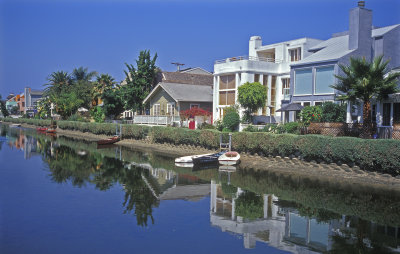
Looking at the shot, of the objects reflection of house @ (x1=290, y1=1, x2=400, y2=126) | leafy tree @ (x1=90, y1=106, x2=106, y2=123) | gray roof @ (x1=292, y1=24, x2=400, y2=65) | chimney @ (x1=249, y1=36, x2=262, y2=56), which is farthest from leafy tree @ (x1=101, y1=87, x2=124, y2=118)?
gray roof @ (x1=292, y1=24, x2=400, y2=65)

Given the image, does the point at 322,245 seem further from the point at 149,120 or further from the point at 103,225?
the point at 149,120

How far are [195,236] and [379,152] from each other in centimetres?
1236

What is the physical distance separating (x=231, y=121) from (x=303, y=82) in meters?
7.11

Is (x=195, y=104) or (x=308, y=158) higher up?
(x=195, y=104)

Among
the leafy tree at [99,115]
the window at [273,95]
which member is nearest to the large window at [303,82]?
the window at [273,95]

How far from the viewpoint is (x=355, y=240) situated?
13.5 metres

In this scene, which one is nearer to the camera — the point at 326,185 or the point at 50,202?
the point at 50,202

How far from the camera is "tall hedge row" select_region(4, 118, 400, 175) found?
2139 centimetres

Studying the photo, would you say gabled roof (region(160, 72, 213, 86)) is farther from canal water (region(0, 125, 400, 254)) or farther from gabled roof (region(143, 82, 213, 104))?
canal water (region(0, 125, 400, 254))

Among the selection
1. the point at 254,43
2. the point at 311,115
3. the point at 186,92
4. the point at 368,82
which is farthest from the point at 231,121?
the point at 368,82

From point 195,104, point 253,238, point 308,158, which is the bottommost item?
point 253,238

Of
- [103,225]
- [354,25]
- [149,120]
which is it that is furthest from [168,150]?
[103,225]

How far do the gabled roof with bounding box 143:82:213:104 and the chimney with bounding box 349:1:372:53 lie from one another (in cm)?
2035

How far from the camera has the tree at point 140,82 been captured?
5572cm
